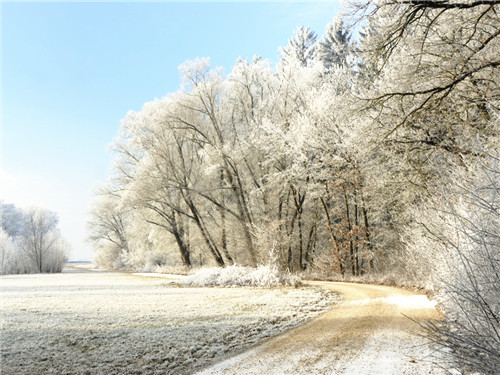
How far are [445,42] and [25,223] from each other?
38.4m

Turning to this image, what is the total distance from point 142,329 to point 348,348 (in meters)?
4.42

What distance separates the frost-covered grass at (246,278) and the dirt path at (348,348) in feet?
18.6

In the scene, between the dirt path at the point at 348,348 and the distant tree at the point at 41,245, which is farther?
the distant tree at the point at 41,245

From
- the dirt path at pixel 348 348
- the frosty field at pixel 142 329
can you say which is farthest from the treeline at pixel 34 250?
the dirt path at pixel 348 348

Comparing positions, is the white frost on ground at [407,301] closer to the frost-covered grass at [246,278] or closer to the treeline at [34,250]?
the frost-covered grass at [246,278]

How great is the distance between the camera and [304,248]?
808 inches

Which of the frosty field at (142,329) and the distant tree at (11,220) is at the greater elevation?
the distant tree at (11,220)

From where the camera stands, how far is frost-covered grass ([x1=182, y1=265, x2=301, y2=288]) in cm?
1358

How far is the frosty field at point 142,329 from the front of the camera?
215 inches

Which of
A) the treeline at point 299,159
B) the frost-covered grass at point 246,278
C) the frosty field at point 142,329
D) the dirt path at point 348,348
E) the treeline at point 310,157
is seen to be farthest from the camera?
the frost-covered grass at point 246,278

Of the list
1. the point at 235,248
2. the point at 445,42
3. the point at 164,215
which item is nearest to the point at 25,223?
the point at 164,215

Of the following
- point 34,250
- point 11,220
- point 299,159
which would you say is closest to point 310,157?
point 299,159

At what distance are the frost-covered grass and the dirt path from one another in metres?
5.68

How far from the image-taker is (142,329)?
24.1ft
